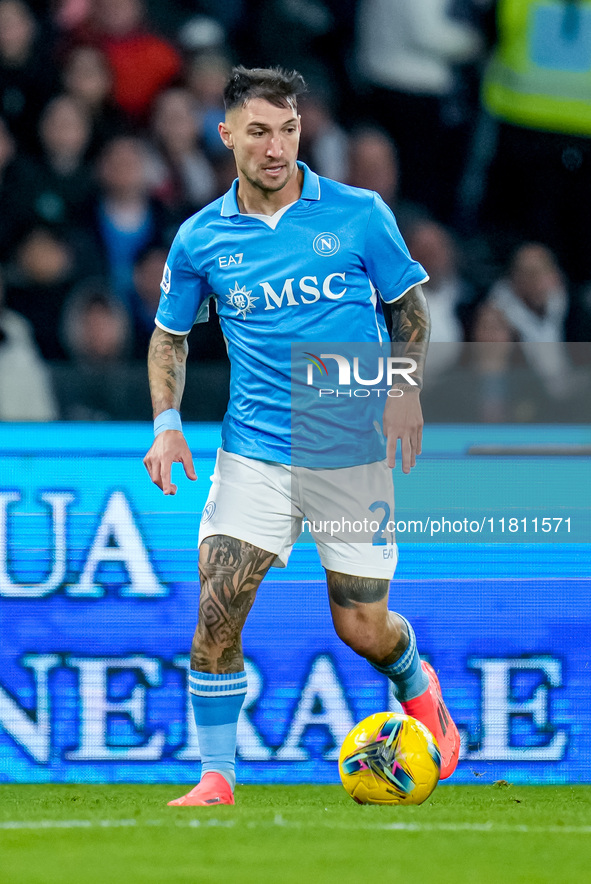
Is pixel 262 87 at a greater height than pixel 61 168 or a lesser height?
greater

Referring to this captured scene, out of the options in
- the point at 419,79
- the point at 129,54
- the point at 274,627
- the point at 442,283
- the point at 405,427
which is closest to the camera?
the point at 405,427

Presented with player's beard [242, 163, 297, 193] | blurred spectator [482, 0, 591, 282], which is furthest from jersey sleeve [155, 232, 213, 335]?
blurred spectator [482, 0, 591, 282]

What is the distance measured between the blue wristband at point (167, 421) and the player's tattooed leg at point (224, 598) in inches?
13.8

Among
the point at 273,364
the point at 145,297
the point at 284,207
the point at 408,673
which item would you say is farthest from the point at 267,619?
the point at 145,297

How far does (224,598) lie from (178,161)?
11.0 ft

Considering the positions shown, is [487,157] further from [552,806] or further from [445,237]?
[552,806]

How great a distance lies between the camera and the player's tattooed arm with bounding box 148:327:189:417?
13.3 ft

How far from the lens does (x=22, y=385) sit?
5590mm

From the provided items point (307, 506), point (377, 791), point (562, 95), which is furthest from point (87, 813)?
point (562, 95)

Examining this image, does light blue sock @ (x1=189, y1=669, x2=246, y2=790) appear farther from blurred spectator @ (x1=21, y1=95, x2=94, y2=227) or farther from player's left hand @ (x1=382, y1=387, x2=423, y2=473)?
blurred spectator @ (x1=21, y1=95, x2=94, y2=227)

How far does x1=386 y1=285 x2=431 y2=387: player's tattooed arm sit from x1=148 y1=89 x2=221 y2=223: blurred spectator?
2739 mm

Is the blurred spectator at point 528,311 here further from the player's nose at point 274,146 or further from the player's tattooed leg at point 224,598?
the player's tattooed leg at point 224,598

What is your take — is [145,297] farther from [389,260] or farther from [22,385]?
[389,260]

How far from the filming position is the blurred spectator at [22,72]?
6.51m
